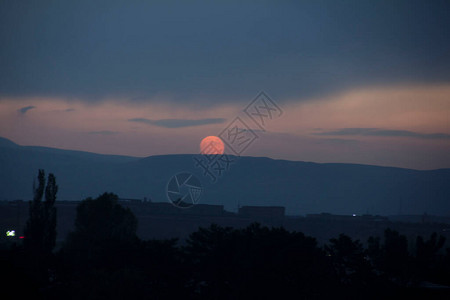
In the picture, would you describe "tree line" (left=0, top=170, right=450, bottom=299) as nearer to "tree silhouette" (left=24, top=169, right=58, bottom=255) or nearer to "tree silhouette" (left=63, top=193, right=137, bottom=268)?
"tree silhouette" (left=24, top=169, right=58, bottom=255)

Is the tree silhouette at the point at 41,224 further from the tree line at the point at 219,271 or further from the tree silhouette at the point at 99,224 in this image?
the tree silhouette at the point at 99,224

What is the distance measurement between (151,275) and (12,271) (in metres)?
9.13

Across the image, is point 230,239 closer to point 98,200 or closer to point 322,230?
point 98,200

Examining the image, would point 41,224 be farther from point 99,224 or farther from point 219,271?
point 219,271

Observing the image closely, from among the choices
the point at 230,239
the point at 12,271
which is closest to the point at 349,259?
the point at 230,239

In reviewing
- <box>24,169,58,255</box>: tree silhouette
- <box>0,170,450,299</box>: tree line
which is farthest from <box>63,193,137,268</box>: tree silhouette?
<box>0,170,450,299</box>: tree line

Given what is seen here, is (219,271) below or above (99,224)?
below

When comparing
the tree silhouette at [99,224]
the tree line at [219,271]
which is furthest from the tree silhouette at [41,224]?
the tree silhouette at [99,224]

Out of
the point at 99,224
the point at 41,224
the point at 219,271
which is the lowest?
the point at 219,271

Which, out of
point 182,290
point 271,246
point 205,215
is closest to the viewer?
point 182,290

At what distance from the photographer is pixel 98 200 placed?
6372cm

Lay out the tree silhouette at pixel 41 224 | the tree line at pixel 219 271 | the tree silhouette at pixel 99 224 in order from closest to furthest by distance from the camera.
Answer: the tree line at pixel 219 271 < the tree silhouette at pixel 41 224 < the tree silhouette at pixel 99 224

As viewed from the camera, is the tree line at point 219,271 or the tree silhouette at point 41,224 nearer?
the tree line at point 219,271

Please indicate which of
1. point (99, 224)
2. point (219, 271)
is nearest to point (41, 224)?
point (99, 224)
